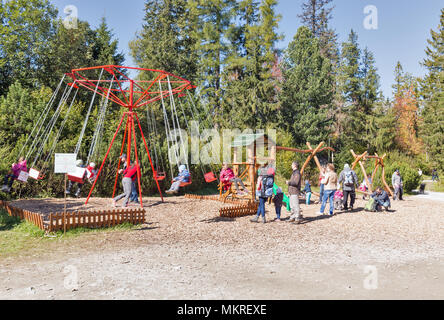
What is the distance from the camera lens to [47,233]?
8.65 metres

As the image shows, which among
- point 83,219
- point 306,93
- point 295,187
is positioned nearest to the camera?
point 83,219

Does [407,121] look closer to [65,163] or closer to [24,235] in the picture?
[65,163]

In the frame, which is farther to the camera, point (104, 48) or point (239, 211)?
point (104, 48)

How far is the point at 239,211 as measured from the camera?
1236 centimetres

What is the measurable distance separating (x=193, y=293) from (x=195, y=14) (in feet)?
111

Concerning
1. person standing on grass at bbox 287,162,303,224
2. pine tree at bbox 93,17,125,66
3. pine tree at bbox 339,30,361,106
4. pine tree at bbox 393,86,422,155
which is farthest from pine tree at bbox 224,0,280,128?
pine tree at bbox 393,86,422,155

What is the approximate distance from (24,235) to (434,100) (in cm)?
4933

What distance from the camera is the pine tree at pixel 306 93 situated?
35281 millimetres

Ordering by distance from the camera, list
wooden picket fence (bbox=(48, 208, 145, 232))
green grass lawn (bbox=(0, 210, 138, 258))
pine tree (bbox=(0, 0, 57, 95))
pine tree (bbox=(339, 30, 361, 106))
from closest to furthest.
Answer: green grass lawn (bbox=(0, 210, 138, 258))
wooden picket fence (bbox=(48, 208, 145, 232))
pine tree (bbox=(0, 0, 57, 95))
pine tree (bbox=(339, 30, 361, 106))

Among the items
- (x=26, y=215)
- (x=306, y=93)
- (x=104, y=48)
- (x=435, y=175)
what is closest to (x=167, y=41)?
(x=104, y=48)

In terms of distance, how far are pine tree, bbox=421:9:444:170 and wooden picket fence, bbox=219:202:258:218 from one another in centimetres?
3472

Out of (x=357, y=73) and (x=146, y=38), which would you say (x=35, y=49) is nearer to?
(x=146, y=38)

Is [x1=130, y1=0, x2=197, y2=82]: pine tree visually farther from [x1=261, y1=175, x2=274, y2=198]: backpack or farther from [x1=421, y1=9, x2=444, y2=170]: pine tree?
[x1=421, y1=9, x2=444, y2=170]: pine tree

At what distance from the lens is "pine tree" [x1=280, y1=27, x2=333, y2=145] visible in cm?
3528
